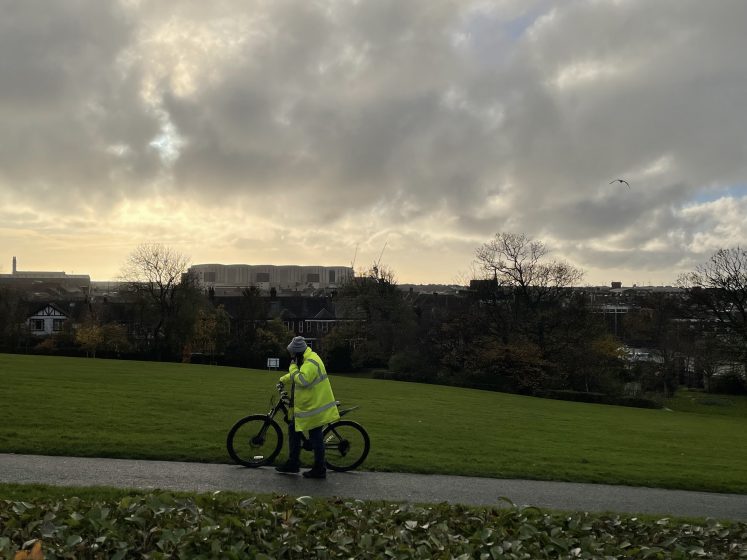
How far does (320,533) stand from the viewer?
17.9 ft

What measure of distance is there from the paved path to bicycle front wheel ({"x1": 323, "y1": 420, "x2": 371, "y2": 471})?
30 cm

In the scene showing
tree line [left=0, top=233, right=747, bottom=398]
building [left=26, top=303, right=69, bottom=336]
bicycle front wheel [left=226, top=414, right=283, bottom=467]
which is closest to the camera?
bicycle front wheel [left=226, top=414, right=283, bottom=467]

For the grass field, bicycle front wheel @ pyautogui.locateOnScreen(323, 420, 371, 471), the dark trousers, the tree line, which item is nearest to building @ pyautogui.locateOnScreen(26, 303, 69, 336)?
the tree line

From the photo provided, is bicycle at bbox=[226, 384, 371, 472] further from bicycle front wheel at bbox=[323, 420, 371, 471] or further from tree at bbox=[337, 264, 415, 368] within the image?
tree at bbox=[337, 264, 415, 368]

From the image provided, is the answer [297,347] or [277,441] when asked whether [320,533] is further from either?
[277,441]

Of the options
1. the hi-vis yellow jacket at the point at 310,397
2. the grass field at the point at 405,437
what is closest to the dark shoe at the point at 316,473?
the hi-vis yellow jacket at the point at 310,397

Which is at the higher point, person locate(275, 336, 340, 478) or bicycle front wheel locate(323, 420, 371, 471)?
person locate(275, 336, 340, 478)

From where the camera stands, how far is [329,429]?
36.2 ft

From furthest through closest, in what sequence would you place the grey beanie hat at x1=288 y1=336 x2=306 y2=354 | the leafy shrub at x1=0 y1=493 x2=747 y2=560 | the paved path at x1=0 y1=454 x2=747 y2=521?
the grey beanie hat at x1=288 y1=336 x2=306 y2=354 < the paved path at x1=0 y1=454 x2=747 y2=521 < the leafy shrub at x1=0 y1=493 x2=747 y2=560

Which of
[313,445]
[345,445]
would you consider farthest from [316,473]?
[345,445]

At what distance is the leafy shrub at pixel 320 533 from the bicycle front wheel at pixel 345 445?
409 cm

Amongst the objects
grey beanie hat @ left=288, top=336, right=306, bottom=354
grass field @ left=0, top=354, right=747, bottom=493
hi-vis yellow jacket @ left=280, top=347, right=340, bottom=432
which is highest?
grey beanie hat @ left=288, top=336, right=306, bottom=354

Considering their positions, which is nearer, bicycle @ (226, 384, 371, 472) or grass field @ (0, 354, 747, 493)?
bicycle @ (226, 384, 371, 472)

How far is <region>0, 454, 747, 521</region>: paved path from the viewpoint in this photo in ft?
30.3
